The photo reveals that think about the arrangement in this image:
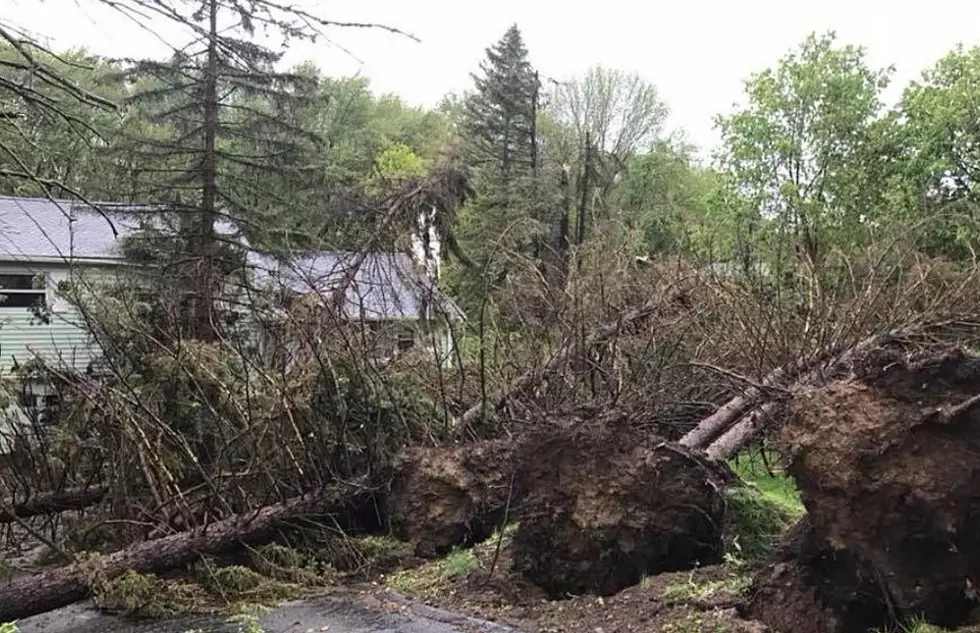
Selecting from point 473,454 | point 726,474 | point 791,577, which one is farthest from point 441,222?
point 791,577

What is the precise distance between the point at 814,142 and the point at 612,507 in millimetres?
19333

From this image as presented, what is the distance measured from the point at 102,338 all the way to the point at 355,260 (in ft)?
8.95

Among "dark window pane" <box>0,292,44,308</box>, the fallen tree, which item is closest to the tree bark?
the fallen tree

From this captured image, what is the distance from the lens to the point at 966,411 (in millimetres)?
3723

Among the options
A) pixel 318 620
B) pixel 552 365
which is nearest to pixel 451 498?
pixel 552 365

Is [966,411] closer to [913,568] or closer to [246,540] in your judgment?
[913,568]

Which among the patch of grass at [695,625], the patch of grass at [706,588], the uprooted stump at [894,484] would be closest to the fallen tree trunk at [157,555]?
the patch of grass at [706,588]

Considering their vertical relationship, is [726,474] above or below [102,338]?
below

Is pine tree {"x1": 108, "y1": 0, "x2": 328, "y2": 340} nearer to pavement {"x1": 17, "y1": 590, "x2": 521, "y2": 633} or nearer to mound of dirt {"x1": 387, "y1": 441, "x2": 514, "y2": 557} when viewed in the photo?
mound of dirt {"x1": 387, "y1": 441, "x2": 514, "y2": 557}

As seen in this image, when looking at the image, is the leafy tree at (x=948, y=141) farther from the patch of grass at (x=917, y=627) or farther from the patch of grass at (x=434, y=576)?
the patch of grass at (x=917, y=627)

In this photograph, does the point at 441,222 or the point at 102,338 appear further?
the point at 441,222

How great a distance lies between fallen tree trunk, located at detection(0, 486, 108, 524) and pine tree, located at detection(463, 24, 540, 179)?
20.0 meters

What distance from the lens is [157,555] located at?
6254mm

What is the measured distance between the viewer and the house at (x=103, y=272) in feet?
25.6
